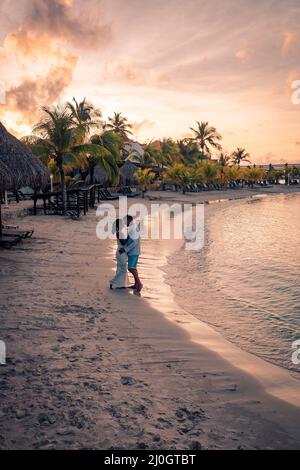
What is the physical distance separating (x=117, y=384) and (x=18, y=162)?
1056cm

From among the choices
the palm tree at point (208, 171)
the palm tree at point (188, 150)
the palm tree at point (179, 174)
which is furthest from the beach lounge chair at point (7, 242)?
the palm tree at point (188, 150)

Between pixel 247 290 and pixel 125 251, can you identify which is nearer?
pixel 125 251

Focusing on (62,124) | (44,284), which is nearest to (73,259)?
(44,284)

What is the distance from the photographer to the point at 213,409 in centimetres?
334

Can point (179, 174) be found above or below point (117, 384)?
above

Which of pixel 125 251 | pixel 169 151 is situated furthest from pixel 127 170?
pixel 125 251

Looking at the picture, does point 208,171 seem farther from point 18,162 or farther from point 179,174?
point 18,162

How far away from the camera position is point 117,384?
3.64 metres

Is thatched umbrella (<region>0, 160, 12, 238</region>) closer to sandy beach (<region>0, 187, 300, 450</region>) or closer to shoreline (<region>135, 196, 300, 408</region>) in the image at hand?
sandy beach (<region>0, 187, 300, 450</region>)

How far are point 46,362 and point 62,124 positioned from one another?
51.6ft

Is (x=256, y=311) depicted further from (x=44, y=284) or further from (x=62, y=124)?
(x=62, y=124)

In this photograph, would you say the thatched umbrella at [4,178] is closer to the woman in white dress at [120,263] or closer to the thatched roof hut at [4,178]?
the thatched roof hut at [4,178]

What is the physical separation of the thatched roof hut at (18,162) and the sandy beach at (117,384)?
251 inches

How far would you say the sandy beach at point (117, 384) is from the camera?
2.90 m
